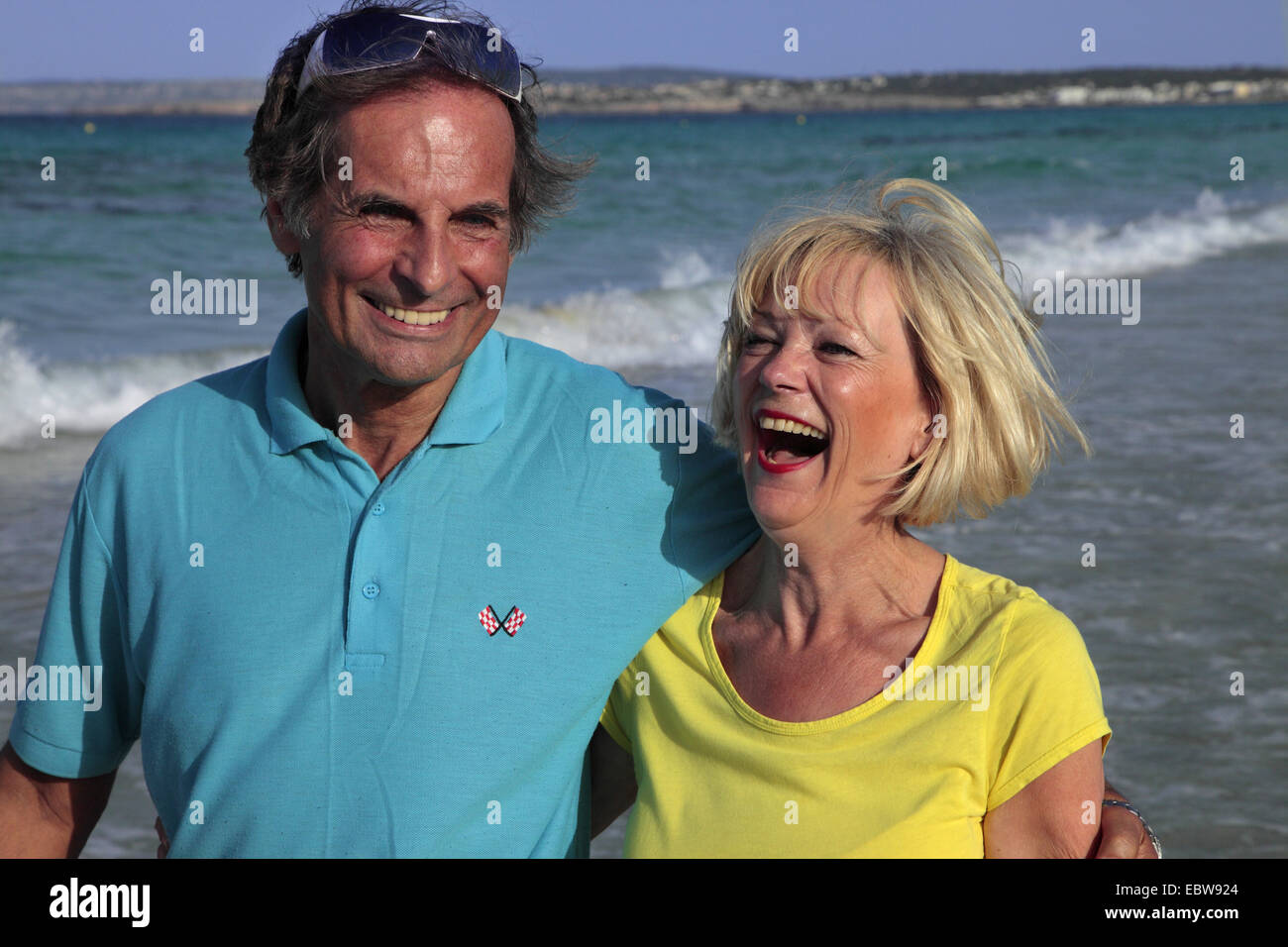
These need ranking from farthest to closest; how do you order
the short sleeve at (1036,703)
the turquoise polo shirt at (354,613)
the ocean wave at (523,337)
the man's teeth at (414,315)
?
the ocean wave at (523,337)
the man's teeth at (414,315)
the turquoise polo shirt at (354,613)
the short sleeve at (1036,703)

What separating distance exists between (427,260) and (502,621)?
632 mm

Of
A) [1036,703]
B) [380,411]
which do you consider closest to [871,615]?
[1036,703]

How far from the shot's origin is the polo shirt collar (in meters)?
2.38

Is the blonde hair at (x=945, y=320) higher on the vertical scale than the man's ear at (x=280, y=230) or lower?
lower

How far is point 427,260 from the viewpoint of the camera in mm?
2283

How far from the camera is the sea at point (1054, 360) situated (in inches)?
188

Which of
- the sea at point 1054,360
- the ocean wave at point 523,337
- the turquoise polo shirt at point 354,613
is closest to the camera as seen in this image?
the turquoise polo shirt at point 354,613

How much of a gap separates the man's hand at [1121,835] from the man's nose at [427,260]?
4.61 feet

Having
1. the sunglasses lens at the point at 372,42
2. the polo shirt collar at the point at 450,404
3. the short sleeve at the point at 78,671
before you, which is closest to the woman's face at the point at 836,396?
the polo shirt collar at the point at 450,404

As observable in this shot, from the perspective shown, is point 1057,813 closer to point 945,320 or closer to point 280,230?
point 945,320

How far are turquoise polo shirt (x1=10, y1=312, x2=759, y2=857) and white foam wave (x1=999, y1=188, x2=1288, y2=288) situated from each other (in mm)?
14599

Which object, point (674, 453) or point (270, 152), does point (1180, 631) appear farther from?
point (270, 152)

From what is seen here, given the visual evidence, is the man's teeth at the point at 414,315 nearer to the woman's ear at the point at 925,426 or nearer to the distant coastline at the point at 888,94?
the woman's ear at the point at 925,426
